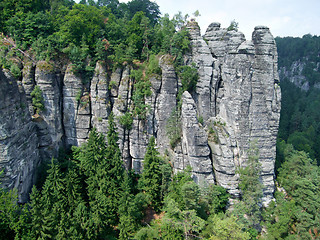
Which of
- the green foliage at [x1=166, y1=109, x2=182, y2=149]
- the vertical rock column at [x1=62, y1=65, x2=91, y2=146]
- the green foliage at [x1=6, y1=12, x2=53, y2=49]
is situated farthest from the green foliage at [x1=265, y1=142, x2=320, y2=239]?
the green foliage at [x1=6, y1=12, x2=53, y2=49]

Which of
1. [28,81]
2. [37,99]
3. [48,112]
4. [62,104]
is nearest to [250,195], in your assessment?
[62,104]

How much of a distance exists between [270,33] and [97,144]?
26.1 meters

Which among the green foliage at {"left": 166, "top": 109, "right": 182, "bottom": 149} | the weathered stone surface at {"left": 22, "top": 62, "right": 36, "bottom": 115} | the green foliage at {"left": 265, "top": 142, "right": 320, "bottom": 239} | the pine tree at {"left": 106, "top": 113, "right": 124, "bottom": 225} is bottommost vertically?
the green foliage at {"left": 265, "top": 142, "right": 320, "bottom": 239}

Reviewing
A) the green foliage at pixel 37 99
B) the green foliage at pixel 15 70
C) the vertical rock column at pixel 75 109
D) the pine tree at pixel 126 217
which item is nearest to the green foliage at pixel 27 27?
the green foliage at pixel 15 70

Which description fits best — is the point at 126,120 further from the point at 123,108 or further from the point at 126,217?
the point at 126,217

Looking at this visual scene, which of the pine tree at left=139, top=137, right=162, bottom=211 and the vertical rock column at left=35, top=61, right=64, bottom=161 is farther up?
the vertical rock column at left=35, top=61, right=64, bottom=161

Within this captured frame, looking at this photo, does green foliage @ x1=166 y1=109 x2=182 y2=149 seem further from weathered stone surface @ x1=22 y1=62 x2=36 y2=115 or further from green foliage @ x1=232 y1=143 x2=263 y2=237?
weathered stone surface @ x1=22 y1=62 x2=36 y2=115

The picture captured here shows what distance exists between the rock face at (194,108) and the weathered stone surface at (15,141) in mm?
1363

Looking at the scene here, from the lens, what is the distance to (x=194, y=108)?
28.9m

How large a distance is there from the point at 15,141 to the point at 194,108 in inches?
791

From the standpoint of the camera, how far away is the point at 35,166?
2709 centimetres

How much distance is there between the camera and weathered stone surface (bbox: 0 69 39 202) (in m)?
22.2

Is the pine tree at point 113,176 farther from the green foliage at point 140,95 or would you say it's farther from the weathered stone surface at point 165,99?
the weathered stone surface at point 165,99

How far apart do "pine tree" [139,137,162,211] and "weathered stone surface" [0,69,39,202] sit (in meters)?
13.0
